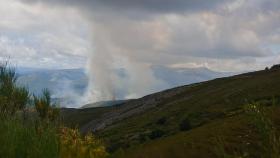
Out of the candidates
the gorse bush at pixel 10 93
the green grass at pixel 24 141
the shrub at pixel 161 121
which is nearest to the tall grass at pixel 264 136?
the green grass at pixel 24 141

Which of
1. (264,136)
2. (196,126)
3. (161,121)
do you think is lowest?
(264,136)

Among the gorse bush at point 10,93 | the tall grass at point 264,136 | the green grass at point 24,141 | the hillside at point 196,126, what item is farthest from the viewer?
the hillside at point 196,126

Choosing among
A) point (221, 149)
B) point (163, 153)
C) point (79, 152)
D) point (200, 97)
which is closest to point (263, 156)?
point (221, 149)

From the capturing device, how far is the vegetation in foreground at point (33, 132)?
43.6 ft

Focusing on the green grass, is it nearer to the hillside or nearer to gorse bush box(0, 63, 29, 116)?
the hillside

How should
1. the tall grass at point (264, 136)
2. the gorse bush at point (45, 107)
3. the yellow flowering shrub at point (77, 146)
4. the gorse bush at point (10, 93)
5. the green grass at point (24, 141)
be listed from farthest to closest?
the gorse bush at point (45, 107)
the gorse bush at point (10, 93)
the yellow flowering shrub at point (77, 146)
the green grass at point (24, 141)
the tall grass at point (264, 136)

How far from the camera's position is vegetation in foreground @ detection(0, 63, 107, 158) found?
13.3m

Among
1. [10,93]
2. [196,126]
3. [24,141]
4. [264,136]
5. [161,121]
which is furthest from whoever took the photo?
[161,121]

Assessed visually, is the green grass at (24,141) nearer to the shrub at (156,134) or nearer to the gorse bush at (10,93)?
the gorse bush at (10,93)

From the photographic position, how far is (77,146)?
785 inches

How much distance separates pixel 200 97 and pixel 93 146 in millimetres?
166087

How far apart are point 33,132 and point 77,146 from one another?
6185 millimetres

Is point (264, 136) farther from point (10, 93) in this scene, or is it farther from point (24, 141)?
point (10, 93)

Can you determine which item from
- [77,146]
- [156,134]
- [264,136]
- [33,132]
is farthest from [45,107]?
[156,134]
